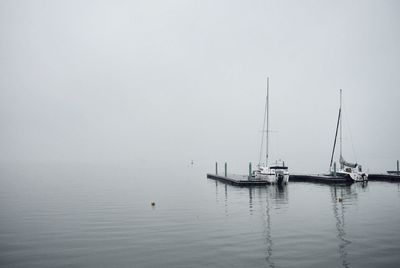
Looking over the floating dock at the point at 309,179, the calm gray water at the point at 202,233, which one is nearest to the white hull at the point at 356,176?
the floating dock at the point at 309,179

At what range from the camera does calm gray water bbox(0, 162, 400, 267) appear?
17266mm

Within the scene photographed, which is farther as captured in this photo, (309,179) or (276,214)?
(309,179)

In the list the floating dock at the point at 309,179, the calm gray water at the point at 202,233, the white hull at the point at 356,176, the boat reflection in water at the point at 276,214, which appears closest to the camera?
the calm gray water at the point at 202,233

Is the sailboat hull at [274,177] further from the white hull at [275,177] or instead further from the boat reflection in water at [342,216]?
the boat reflection in water at [342,216]

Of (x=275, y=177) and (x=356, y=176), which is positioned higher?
(x=356, y=176)

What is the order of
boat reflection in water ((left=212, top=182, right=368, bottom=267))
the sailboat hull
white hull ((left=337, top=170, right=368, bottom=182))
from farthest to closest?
white hull ((left=337, top=170, right=368, bottom=182))
the sailboat hull
boat reflection in water ((left=212, top=182, right=368, bottom=267))

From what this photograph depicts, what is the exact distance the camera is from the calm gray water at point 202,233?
56.6ft

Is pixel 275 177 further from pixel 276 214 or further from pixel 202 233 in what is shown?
pixel 202 233

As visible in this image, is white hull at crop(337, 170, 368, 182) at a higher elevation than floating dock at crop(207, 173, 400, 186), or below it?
higher

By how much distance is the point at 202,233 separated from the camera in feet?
75.7

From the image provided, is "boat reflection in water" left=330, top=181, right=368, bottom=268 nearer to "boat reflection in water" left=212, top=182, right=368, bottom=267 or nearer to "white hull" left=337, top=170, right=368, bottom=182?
"boat reflection in water" left=212, top=182, right=368, bottom=267

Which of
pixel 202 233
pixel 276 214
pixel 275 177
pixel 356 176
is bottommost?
pixel 276 214

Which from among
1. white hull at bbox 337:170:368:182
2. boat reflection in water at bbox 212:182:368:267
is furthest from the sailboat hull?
white hull at bbox 337:170:368:182

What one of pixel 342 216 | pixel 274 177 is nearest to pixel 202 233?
pixel 342 216
